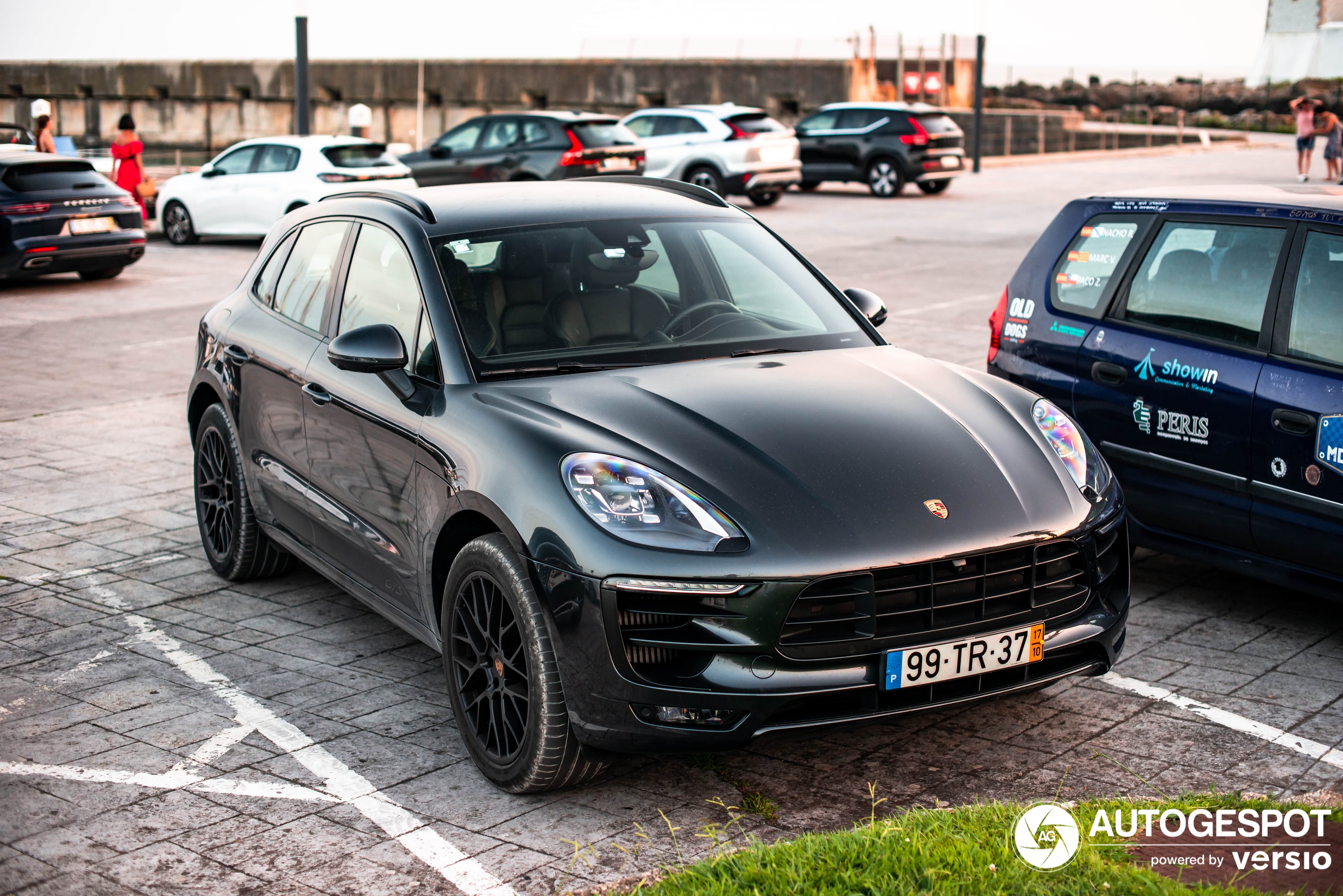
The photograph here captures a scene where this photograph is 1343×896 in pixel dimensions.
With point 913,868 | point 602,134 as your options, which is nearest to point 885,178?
point 602,134

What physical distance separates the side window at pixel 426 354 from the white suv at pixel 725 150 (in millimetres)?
20122

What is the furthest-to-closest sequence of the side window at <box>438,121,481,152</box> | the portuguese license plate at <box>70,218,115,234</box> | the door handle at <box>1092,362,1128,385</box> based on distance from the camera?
the side window at <box>438,121,481,152</box>
the portuguese license plate at <box>70,218,115,234</box>
the door handle at <box>1092,362,1128,385</box>

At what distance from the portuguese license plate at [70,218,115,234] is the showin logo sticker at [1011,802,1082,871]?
15.4 meters

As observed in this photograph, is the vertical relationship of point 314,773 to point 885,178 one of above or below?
below

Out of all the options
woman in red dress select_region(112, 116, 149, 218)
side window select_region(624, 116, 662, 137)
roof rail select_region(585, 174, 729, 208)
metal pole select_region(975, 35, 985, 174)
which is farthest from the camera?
metal pole select_region(975, 35, 985, 174)

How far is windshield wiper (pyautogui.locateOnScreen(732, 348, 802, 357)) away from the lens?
4.88 m

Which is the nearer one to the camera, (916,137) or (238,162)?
(238,162)

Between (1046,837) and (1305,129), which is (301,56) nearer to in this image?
(1305,129)

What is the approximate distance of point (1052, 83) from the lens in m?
71.1

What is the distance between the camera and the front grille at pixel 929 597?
12.2ft

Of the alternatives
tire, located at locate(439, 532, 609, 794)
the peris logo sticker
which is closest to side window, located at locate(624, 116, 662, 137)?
the peris logo sticker

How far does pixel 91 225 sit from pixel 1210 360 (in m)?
14.5

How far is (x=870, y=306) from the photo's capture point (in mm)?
5496

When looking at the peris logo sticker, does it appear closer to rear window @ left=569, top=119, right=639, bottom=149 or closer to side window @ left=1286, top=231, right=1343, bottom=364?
side window @ left=1286, top=231, right=1343, bottom=364
